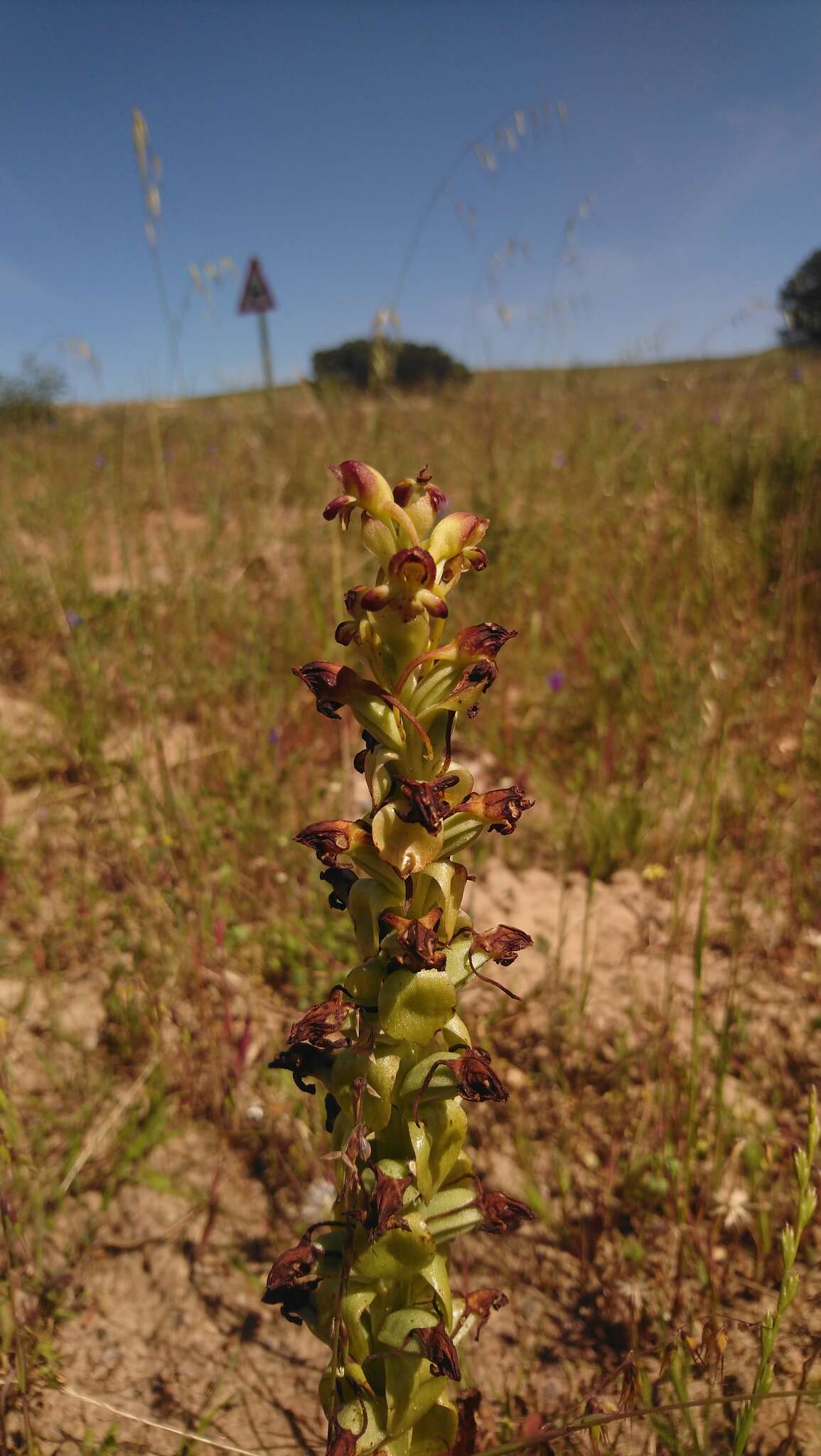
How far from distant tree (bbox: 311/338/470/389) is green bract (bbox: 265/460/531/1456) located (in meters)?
2.43

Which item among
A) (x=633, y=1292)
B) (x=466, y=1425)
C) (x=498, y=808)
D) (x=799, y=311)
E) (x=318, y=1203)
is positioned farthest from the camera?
(x=799, y=311)

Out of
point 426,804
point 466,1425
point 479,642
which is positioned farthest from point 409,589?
point 466,1425

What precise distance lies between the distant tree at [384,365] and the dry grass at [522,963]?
713mm

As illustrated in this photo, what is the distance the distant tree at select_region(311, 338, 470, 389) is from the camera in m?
3.72

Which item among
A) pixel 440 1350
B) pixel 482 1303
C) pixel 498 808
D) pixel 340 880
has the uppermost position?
pixel 498 808

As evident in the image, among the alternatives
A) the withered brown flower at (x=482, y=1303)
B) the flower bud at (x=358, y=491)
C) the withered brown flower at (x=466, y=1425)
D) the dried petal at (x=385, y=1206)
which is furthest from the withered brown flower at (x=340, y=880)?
the withered brown flower at (x=466, y=1425)

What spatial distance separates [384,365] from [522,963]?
2211 millimetres

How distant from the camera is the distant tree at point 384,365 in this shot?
3.72 metres

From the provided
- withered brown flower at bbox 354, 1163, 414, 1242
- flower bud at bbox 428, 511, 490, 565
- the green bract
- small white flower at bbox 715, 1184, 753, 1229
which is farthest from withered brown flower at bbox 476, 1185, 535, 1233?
small white flower at bbox 715, 1184, 753, 1229

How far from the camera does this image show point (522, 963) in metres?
2.52

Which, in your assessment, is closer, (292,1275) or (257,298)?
(292,1275)

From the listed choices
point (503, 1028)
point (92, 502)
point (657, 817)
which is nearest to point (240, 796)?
point (503, 1028)

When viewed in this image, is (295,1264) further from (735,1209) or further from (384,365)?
(384,365)

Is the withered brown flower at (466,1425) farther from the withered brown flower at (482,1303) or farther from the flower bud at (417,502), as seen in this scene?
the flower bud at (417,502)
